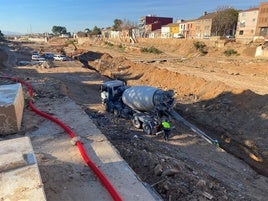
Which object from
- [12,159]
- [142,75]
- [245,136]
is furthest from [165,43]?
[12,159]

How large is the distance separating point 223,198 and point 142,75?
22639 mm

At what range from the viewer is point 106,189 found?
639 cm

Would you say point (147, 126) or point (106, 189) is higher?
point (106, 189)

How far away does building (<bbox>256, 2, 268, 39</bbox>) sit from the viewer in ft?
197

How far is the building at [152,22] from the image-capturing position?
10900 cm

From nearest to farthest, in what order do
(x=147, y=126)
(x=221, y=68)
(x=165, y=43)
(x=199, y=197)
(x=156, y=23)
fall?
(x=199, y=197), (x=147, y=126), (x=221, y=68), (x=165, y=43), (x=156, y=23)

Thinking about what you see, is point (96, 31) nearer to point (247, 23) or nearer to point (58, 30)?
point (58, 30)

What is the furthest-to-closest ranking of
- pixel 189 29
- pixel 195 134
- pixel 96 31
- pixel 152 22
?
pixel 96 31 < pixel 152 22 < pixel 189 29 < pixel 195 134

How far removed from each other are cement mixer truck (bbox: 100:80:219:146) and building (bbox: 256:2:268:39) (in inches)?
2114

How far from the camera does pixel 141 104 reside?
14.9 meters

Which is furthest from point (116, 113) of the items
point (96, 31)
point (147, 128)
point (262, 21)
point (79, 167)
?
point (96, 31)

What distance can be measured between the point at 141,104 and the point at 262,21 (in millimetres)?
56894

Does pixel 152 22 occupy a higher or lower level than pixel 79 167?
higher

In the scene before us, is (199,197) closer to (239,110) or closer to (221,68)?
(239,110)
